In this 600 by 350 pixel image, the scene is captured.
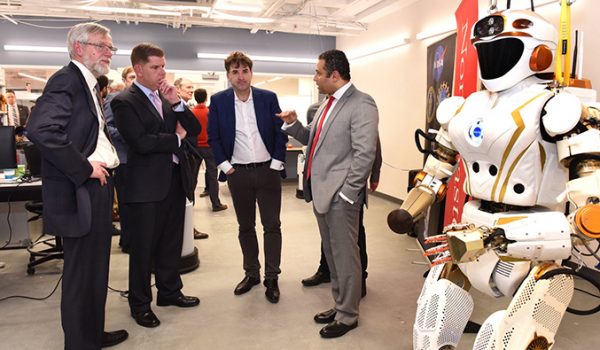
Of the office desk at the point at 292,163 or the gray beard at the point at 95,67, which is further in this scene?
the office desk at the point at 292,163

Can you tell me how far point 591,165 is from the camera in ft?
4.67

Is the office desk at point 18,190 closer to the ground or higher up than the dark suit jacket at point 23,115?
closer to the ground

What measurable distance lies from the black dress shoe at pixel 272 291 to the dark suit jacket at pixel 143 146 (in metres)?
0.96

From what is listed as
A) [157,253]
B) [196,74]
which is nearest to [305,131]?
[157,253]

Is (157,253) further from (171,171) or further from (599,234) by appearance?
(599,234)

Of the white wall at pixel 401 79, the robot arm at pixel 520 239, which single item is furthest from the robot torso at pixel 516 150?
the white wall at pixel 401 79

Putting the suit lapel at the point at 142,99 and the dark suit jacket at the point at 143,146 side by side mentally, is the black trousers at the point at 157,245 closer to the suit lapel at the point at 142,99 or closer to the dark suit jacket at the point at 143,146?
the dark suit jacket at the point at 143,146

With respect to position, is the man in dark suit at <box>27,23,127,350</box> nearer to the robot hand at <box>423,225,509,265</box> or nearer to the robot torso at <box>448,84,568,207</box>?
the robot hand at <box>423,225,509,265</box>

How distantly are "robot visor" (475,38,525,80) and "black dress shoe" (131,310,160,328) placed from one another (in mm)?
2200

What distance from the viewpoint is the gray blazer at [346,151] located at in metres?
2.22

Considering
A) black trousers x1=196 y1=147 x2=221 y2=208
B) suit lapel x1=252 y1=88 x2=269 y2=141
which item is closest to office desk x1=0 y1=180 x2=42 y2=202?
suit lapel x1=252 y1=88 x2=269 y2=141

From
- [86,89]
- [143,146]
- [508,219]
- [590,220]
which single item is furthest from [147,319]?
[590,220]

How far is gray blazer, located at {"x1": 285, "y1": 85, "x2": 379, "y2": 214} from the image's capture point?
7.29 ft

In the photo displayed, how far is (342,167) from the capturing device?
2.29 metres
